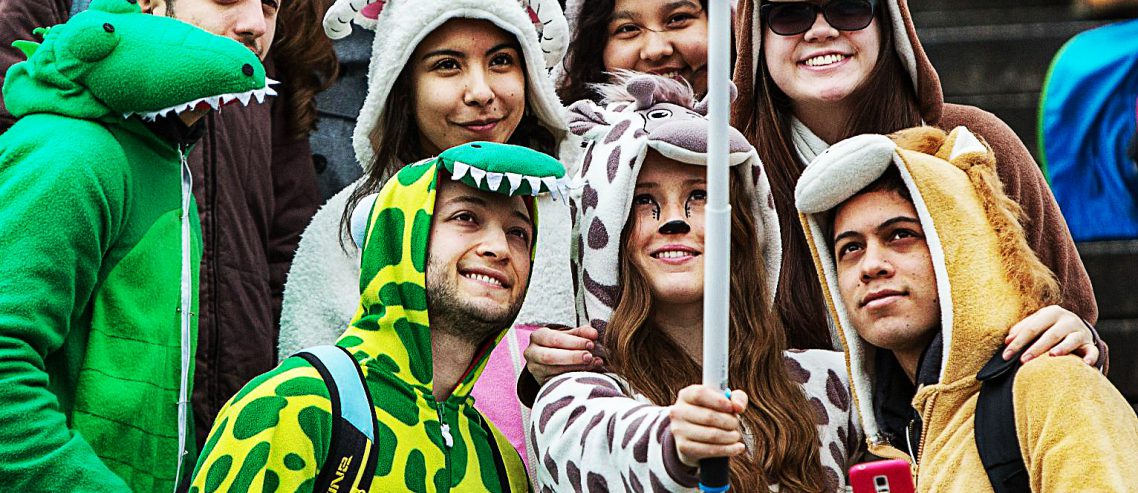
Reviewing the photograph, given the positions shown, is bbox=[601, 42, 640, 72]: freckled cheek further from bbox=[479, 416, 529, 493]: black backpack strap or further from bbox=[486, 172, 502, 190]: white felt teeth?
bbox=[479, 416, 529, 493]: black backpack strap

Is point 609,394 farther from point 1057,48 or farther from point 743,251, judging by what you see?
point 1057,48

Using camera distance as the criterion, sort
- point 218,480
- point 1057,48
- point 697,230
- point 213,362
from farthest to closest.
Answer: point 1057,48
point 213,362
point 697,230
point 218,480

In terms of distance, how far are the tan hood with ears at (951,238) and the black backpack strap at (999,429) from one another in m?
0.05

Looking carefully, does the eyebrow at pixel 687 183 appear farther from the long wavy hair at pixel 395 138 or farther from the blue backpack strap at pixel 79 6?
the blue backpack strap at pixel 79 6

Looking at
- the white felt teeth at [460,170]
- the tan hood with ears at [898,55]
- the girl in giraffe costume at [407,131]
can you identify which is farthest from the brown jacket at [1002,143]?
the white felt teeth at [460,170]

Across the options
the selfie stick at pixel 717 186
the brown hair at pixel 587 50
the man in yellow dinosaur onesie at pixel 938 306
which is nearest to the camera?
the selfie stick at pixel 717 186

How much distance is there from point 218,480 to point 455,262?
733 millimetres

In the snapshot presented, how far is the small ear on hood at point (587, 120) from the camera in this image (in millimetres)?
4750

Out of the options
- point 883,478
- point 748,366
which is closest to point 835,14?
point 748,366

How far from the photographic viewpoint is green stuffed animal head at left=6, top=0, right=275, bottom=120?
4.19m

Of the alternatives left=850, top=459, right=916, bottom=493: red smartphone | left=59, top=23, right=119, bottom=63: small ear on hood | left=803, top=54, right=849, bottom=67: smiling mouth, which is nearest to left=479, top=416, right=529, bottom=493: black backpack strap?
left=850, top=459, right=916, bottom=493: red smartphone

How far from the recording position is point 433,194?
420 centimetres

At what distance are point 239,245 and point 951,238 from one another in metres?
1.96

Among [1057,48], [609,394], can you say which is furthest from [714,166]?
[1057,48]
